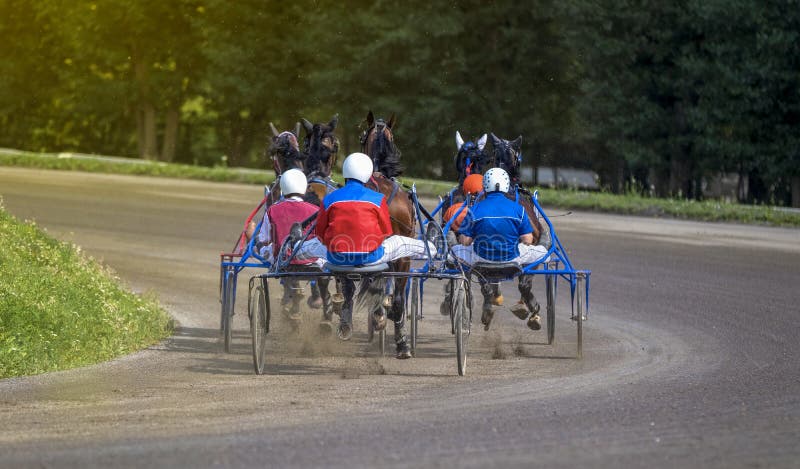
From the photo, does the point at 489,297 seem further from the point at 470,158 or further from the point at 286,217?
the point at 286,217

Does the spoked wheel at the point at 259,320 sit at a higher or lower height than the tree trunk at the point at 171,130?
lower

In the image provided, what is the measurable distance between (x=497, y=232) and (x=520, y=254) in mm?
283

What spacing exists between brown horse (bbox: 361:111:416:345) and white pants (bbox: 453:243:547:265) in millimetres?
529

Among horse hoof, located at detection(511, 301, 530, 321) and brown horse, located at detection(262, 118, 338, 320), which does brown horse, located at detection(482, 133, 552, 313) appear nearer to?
horse hoof, located at detection(511, 301, 530, 321)

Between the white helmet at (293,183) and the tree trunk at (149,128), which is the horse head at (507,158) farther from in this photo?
the tree trunk at (149,128)

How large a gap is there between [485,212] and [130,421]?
5.13 meters

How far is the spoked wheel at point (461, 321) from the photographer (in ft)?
40.6

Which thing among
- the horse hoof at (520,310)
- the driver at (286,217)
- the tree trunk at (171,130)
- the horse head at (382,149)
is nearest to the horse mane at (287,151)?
the driver at (286,217)

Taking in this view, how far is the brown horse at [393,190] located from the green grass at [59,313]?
249 cm

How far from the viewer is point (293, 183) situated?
1477cm

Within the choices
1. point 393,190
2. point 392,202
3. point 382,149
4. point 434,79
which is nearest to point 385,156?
point 382,149

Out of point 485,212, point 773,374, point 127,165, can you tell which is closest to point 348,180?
point 485,212

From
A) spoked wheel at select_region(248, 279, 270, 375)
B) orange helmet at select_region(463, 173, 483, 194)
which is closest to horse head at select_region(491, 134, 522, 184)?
orange helmet at select_region(463, 173, 483, 194)

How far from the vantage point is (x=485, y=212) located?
14297 millimetres
